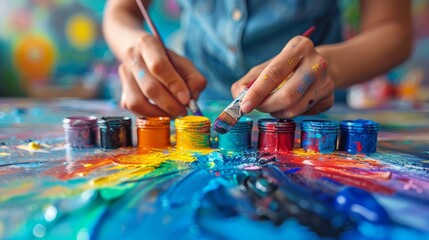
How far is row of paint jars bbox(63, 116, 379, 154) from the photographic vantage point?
2.70 ft

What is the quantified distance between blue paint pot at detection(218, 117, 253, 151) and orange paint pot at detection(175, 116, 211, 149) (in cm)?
4

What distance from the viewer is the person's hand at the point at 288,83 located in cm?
82

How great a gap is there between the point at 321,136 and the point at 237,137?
188mm

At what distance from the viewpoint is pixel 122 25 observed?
52.9 inches

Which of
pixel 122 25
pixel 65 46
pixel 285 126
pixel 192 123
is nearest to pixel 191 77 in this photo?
pixel 192 123

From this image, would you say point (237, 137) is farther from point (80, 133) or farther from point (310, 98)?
point (80, 133)

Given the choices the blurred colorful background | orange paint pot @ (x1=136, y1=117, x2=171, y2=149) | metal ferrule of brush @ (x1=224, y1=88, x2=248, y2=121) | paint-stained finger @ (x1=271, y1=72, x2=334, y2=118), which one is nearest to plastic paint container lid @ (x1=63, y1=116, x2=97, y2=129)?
orange paint pot @ (x1=136, y1=117, x2=171, y2=149)

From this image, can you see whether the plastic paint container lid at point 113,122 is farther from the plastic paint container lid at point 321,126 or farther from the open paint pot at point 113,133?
the plastic paint container lid at point 321,126

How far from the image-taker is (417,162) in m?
0.75

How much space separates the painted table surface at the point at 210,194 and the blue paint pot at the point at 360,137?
0.03 metres

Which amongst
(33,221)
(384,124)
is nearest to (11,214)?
(33,221)

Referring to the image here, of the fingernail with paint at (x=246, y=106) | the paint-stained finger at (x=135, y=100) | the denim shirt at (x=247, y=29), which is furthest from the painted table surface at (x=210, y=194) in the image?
the denim shirt at (x=247, y=29)

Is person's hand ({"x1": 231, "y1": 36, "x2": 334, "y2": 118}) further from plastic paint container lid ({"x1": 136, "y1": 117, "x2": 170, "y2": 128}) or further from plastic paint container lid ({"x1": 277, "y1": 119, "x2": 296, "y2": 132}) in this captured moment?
plastic paint container lid ({"x1": 136, "y1": 117, "x2": 170, "y2": 128})

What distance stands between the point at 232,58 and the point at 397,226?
3.64 ft
